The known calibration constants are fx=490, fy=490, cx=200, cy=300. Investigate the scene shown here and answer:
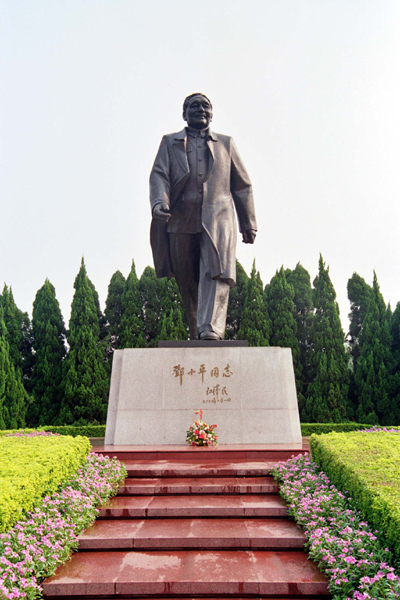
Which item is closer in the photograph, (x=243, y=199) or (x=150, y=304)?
(x=243, y=199)

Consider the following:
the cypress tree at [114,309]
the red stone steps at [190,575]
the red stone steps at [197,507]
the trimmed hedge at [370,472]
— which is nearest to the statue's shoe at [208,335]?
the trimmed hedge at [370,472]

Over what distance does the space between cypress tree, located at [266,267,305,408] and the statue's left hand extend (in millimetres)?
7902

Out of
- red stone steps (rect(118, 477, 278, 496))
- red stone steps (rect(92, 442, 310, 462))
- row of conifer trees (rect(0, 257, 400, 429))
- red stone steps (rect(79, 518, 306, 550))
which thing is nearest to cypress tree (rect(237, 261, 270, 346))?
row of conifer trees (rect(0, 257, 400, 429))

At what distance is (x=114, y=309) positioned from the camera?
636 inches

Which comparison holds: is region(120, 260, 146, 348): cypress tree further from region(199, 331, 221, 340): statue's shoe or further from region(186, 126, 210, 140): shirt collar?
region(186, 126, 210, 140): shirt collar

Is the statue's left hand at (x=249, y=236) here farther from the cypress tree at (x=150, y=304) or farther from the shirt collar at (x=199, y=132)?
the cypress tree at (x=150, y=304)

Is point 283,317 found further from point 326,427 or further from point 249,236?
point 249,236

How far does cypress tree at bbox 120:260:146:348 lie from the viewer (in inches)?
580

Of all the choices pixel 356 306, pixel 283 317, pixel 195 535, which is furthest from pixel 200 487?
pixel 356 306

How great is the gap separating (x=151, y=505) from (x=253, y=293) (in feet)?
37.4

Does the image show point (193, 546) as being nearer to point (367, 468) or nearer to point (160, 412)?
point (367, 468)

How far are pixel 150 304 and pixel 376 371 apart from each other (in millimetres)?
7119

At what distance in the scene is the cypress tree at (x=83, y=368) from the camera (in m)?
13.2

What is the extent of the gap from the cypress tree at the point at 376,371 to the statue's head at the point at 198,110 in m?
9.27
